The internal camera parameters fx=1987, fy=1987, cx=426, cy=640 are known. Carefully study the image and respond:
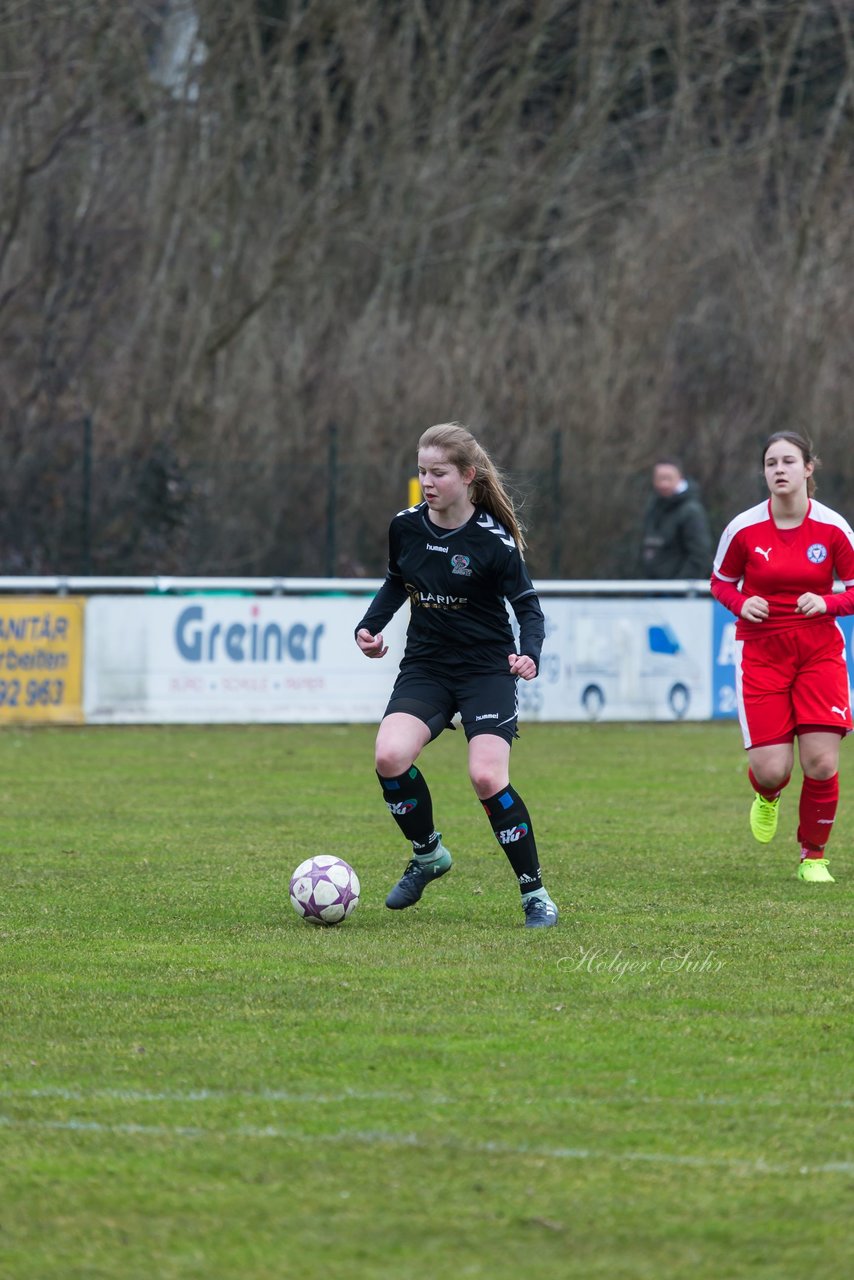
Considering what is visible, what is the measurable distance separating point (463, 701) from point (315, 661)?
403 inches

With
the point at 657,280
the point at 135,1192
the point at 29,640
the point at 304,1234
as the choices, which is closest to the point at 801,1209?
the point at 304,1234

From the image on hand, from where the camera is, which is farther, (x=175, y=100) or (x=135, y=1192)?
(x=175, y=100)

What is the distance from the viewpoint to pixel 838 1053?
5348 millimetres

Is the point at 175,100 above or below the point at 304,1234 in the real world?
above

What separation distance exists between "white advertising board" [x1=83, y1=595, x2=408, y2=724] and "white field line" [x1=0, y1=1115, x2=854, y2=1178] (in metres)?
12.6

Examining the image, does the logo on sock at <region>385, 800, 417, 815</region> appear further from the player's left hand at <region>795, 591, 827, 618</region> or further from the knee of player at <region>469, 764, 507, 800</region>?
the player's left hand at <region>795, 591, 827, 618</region>

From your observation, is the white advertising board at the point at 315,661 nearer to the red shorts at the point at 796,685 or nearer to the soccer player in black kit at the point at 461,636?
the red shorts at the point at 796,685

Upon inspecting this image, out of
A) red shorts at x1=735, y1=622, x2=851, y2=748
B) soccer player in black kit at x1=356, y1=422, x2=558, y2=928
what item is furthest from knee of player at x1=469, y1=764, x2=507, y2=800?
red shorts at x1=735, y1=622, x2=851, y2=748

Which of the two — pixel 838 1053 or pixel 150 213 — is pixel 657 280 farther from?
pixel 838 1053

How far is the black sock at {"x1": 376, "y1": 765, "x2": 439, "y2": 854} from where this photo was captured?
766 centimetres

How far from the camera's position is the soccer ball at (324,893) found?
743cm

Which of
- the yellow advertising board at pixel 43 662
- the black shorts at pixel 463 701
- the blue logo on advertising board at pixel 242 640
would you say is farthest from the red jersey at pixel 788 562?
the yellow advertising board at pixel 43 662

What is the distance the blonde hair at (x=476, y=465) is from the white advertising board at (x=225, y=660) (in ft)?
32.1

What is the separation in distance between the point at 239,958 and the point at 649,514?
13.3 meters
